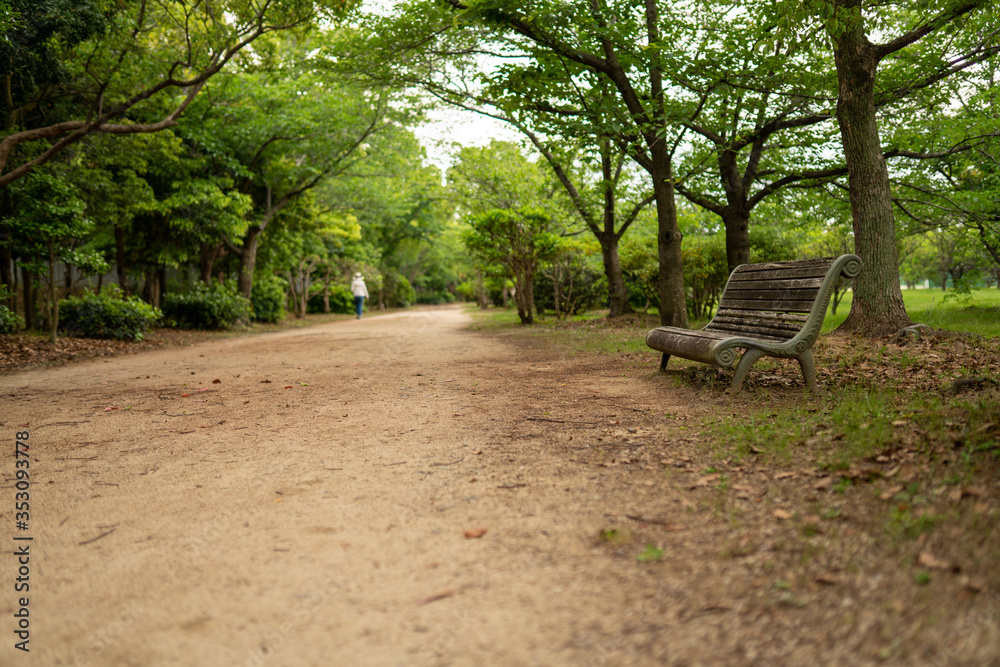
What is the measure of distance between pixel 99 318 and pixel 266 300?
9.69 meters

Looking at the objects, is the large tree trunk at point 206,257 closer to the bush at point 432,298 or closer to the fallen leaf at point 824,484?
the fallen leaf at point 824,484

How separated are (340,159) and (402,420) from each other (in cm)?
1607

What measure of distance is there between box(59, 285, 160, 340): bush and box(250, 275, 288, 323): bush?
871cm

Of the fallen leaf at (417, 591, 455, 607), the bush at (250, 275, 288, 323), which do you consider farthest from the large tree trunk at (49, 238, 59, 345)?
the fallen leaf at (417, 591, 455, 607)

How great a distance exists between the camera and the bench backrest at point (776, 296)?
473cm

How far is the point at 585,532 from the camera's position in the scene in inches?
96.0

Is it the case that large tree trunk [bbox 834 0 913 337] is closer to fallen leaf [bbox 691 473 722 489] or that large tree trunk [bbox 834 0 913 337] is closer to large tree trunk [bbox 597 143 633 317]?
→ fallen leaf [bbox 691 473 722 489]

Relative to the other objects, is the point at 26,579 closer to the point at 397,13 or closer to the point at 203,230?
the point at 397,13

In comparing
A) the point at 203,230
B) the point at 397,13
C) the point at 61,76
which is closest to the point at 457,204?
the point at 203,230

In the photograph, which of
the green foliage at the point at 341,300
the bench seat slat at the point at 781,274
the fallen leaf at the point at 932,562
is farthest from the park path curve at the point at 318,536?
the green foliage at the point at 341,300

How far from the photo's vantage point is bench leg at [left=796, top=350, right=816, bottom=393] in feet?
15.5

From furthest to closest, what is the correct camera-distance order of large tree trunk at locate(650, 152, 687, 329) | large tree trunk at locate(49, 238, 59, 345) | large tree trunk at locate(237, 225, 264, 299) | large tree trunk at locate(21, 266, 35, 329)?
large tree trunk at locate(237, 225, 264, 299)
large tree trunk at locate(21, 266, 35, 329)
large tree trunk at locate(49, 238, 59, 345)
large tree trunk at locate(650, 152, 687, 329)

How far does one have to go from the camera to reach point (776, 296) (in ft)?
17.4

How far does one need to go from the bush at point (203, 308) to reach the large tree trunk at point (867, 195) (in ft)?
50.8
